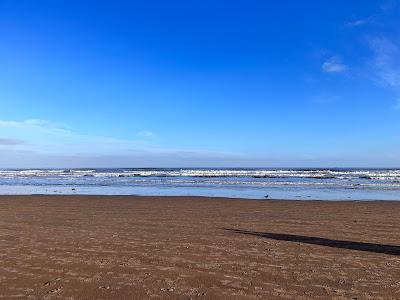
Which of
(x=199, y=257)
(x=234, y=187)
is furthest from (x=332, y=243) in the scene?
(x=234, y=187)

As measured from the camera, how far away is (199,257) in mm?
8477

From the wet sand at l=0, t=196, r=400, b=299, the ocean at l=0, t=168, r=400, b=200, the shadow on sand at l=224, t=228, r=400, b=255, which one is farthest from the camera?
the ocean at l=0, t=168, r=400, b=200

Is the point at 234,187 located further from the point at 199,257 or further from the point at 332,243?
the point at 199,257

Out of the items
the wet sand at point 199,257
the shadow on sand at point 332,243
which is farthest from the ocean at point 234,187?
the shadow on sand at point 332,243

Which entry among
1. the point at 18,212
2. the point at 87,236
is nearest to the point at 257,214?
the point at 87,236

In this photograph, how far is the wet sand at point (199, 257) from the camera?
20.7ft

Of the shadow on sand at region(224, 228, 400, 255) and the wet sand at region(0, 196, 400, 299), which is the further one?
the shadow on sand at region(224, 228, 400, 255)

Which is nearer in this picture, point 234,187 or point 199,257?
point 199,257

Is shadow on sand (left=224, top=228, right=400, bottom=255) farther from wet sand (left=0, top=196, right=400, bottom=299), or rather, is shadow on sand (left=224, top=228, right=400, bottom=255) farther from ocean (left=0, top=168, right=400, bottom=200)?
ocean (left=0, top=168, right=400, bottom=200)

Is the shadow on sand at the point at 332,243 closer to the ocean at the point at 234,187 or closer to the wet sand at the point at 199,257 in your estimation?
the wet sand at the point at 199,257

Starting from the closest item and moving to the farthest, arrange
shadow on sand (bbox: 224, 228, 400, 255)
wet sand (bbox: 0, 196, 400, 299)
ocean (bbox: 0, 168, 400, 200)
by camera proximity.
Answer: wet sand (bbox: 0, 196, 400, 299)
shadow on sand (bbox: 224, 228, 400, 255)
ocean (bbox: 0, 168, 400, 200)

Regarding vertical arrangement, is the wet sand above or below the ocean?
below

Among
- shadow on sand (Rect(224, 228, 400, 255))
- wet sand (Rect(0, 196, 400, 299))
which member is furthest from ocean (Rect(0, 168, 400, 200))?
shadow on sand (Rect(224, 228, 400, 255))

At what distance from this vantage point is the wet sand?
6320mm
